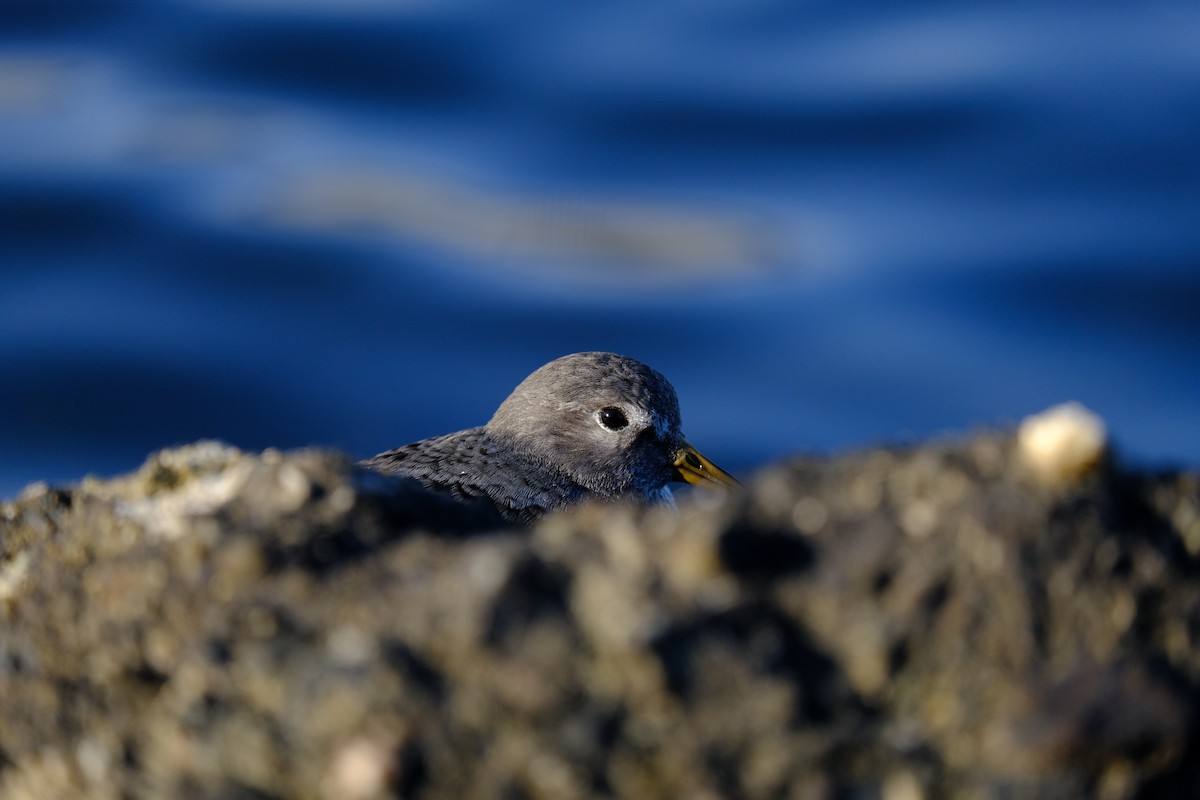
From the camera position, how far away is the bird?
16.5 ft

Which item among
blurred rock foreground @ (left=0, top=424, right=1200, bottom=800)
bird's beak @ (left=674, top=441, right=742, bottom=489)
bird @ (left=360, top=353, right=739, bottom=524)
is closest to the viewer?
blurred rock foreground @ (left=0, top=424, right=1200, bottom=800)

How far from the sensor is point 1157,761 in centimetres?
188

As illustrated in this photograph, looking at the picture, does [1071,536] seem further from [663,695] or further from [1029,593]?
[663,695]

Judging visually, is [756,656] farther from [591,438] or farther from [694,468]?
[694,468]

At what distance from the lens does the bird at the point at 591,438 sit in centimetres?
502

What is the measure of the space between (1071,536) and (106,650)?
137cm

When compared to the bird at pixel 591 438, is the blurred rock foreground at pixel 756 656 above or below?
below

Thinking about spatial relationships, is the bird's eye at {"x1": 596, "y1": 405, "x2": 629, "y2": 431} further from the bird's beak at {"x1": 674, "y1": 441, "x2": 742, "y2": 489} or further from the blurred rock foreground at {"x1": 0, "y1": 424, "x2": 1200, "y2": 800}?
the blurred rock foreground at {"x1": 0, "y1": 424, "x2": 1200, "y2": 800}

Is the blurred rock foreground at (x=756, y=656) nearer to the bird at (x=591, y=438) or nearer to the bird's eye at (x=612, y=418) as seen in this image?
the bird at (x=591, y=438)

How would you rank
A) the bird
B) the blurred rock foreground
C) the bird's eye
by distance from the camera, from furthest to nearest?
the bird's eye, the bird, the blurred rock foreground

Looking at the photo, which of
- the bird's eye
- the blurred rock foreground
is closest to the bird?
the bird's eye

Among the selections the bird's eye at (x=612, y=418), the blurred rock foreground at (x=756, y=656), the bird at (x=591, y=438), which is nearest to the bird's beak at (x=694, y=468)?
the bird at (x=591, y=438)

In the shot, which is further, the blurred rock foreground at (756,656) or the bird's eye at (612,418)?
the bird's eye at (612,418)

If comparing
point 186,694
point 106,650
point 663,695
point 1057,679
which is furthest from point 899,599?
point 106,650
